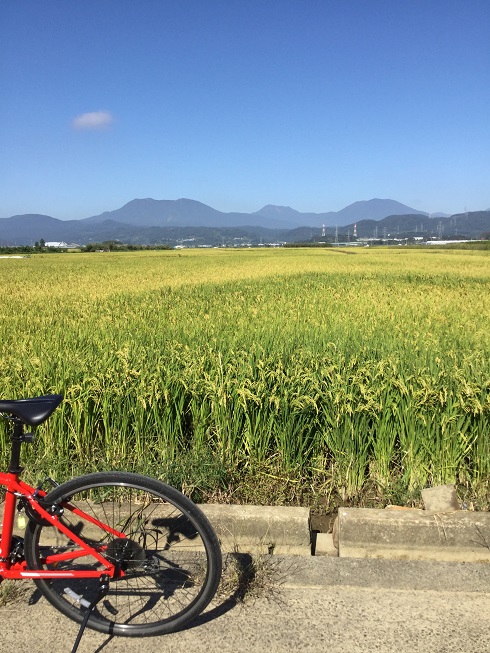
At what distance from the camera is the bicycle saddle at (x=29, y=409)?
2240 millimetres

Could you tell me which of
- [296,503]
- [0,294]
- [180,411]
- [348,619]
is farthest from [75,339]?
[0,294]

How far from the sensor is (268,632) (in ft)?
7.43

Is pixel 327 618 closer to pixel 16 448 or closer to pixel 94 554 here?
pixel 94 554

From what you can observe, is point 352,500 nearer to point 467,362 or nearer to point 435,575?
point 435,575

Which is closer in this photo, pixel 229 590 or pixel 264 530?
pixel 229 590

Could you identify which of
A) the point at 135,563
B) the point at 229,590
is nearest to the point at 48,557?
the point at 135,563

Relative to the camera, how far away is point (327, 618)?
2348mm

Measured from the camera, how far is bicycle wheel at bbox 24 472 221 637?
7.47ft

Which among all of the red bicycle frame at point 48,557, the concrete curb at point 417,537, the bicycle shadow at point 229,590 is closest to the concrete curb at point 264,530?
the bicycle shadow at point 229,590

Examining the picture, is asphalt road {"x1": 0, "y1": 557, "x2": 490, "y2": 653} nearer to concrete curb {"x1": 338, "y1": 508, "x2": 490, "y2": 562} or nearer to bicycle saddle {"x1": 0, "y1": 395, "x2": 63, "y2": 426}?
concrete curb {"x1": 338, "y1": 508, "x2": 490, "y2": 562}

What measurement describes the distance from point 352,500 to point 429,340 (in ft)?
8.60

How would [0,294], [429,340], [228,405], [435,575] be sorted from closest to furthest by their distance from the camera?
[435,575] < [228,405] < [429,340] < [0,294]

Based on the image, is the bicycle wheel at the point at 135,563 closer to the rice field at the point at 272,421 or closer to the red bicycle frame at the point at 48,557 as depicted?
the red bicycle frame at the point at 48,557

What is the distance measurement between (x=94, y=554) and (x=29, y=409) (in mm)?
731
